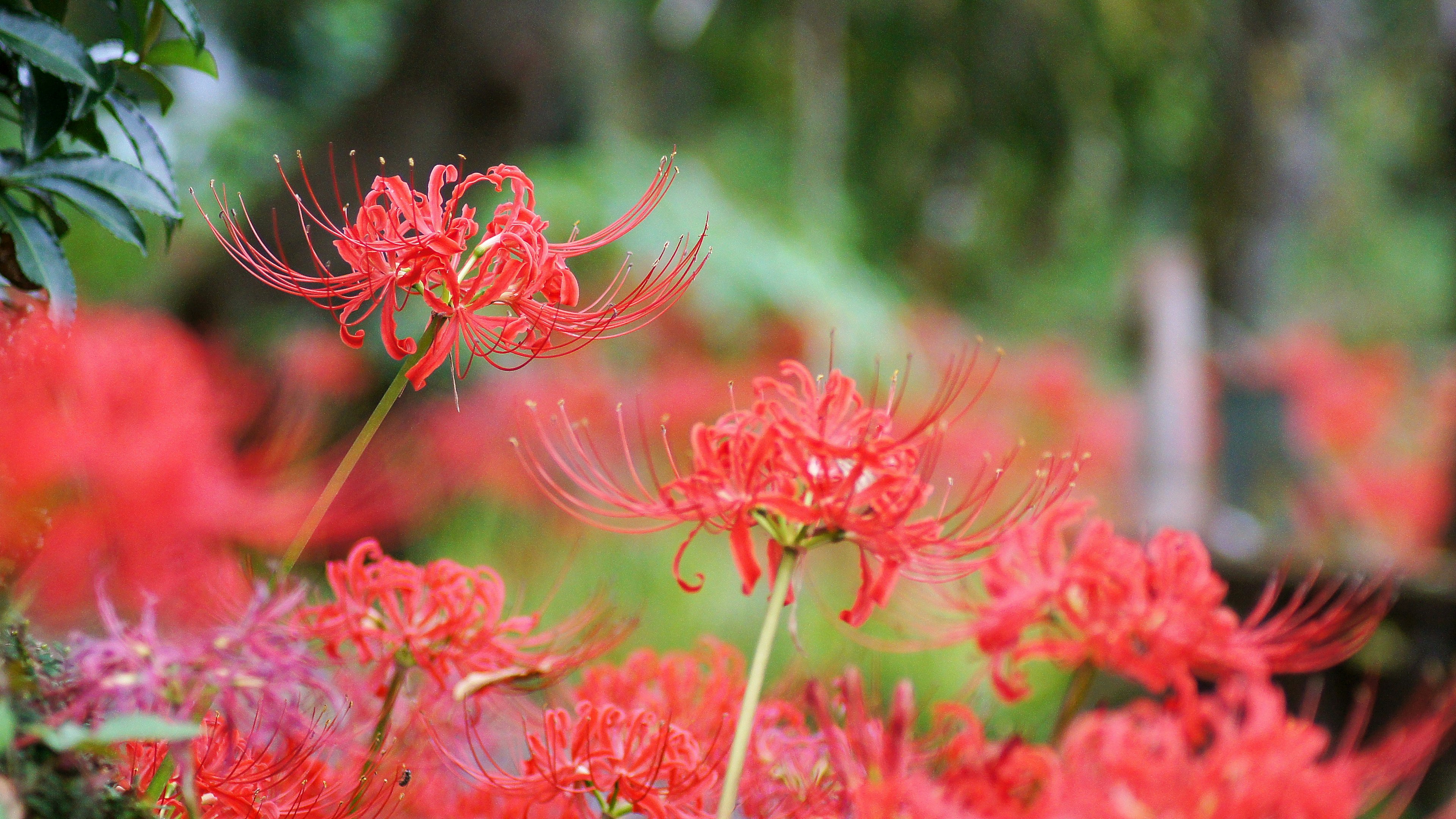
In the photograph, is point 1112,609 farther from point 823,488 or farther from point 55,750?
point 55,750

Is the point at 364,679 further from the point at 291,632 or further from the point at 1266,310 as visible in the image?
the point at 1266,310

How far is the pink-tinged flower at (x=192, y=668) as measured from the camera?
0.32m

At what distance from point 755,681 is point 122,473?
96 cm

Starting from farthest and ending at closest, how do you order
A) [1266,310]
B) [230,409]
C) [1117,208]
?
A: [1117,208]
[1266,310]
[230,409]

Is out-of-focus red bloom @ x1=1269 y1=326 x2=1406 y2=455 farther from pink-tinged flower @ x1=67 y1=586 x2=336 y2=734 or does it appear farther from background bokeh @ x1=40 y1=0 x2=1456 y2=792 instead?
pink-tinged flower @ x1=67 y1=586 x2=336 y2=734

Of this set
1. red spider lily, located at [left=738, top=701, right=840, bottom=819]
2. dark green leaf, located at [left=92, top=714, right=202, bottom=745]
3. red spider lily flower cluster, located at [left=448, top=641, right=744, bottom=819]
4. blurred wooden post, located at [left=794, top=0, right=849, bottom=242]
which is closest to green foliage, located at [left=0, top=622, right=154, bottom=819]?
dark green leaf, located at [left=92, top=714, right=202, bottom=745]

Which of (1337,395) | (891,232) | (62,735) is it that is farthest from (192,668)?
(891,232)

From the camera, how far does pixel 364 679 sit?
19.1 inches

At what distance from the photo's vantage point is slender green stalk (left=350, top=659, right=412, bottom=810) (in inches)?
16.2

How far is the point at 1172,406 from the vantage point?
8.55 feet

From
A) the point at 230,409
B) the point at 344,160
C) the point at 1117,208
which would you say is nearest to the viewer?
the point at 230,409

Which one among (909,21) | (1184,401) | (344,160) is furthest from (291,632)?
(909,21)

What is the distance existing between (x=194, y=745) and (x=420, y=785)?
0.39 feet

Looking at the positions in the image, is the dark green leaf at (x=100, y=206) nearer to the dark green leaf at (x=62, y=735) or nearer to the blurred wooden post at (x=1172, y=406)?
the dark green leaf at (x=62, y=735)
